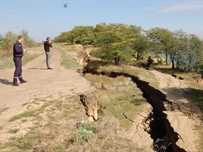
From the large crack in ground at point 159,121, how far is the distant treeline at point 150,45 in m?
4.58

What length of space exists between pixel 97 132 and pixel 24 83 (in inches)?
210

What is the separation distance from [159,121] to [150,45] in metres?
19.1

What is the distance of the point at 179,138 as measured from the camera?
959 cm

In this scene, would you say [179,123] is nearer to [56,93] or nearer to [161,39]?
[56,93]

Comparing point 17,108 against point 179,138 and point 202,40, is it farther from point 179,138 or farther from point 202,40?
point 202,40

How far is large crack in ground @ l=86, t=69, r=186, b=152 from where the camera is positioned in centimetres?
1024

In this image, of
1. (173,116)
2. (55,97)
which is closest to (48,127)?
(55,97)

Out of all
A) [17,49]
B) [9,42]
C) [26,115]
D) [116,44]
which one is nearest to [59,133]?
[26,115]

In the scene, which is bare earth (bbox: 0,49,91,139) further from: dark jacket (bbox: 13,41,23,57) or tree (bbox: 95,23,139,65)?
tree (bbox: 95,23,139,65)

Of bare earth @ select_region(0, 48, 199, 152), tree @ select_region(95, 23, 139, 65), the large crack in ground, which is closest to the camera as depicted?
bare earth @ select_region(0, 48, 199, 152)

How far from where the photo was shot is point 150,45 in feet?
101

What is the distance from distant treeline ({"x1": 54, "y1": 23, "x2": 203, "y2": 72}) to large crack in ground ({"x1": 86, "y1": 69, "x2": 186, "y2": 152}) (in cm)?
458

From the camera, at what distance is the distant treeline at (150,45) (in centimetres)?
2264

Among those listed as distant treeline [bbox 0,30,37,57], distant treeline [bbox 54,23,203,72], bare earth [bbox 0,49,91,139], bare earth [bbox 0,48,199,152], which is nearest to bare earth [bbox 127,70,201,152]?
bare earth [bbox 0,48,199,152]
